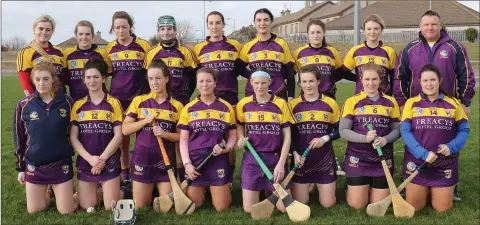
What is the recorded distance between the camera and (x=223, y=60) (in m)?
5.25

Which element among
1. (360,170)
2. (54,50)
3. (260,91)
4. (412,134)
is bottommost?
(360,170)

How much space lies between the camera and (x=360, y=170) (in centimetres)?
469

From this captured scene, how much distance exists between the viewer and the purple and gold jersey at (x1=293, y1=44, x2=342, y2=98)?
5305 mm

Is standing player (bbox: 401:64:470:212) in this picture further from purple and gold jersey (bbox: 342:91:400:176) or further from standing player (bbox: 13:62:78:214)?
standing player (bbox: 13:62:78:214)

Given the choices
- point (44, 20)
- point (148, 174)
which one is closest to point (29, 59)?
point (44, 20)

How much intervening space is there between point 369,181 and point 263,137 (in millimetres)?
1170

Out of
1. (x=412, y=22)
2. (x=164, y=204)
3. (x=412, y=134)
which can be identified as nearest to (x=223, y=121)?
(x=164, y=204)

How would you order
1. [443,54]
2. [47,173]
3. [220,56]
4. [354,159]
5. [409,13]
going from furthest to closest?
[409,13] < [220,56] < [443,54] < [354,159] < [47,173]

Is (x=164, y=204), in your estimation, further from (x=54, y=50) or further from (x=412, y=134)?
(x=412, y=134)

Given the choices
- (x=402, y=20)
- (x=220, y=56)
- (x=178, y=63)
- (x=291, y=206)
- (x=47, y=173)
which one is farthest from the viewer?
(x=402, y=20)

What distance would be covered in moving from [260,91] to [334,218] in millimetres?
1392

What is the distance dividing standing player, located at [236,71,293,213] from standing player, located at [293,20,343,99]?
90cm

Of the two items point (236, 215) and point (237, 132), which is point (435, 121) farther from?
point (236, 215)

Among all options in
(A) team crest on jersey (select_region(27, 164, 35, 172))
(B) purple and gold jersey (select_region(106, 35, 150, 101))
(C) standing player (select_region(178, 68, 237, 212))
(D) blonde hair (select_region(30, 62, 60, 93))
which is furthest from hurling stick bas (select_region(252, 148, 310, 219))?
(D) blonde hair (select_region(30, 62, 60, 93))
